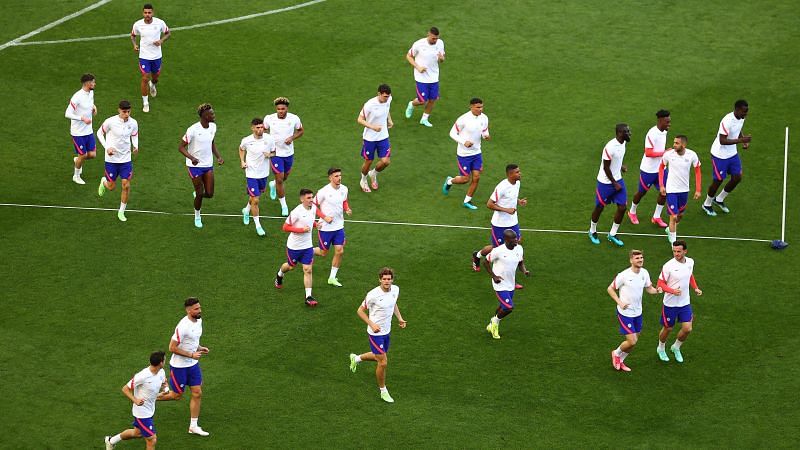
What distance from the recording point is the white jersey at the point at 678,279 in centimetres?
2114

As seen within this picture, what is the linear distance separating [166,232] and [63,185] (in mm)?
3069

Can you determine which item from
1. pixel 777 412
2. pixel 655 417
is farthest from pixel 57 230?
pixel 777 412

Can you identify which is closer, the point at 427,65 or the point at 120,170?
the point at 120,170

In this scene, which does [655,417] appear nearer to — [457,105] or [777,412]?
[777,412]

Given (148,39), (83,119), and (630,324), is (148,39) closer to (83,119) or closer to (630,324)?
(83,119)

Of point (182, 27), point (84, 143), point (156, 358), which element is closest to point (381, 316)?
point (156, 358)

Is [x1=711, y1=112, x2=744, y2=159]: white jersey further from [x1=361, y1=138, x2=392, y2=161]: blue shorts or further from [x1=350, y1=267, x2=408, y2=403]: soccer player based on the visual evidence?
[x1=350, y1=267, x2=408, y2=403]: soccer player

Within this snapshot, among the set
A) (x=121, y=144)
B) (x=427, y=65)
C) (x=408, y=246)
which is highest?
(x=427, y=65)

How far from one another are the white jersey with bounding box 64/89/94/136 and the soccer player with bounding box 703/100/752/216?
12386 mm

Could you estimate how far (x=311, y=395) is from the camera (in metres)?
20.6

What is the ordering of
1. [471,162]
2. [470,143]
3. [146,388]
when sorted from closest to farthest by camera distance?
[146,388], [470,143], [471,162]

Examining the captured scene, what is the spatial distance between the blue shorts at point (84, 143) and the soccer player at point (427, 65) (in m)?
7.14

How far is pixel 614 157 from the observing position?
24.6 meters

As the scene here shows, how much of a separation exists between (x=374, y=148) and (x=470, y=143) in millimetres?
2129
